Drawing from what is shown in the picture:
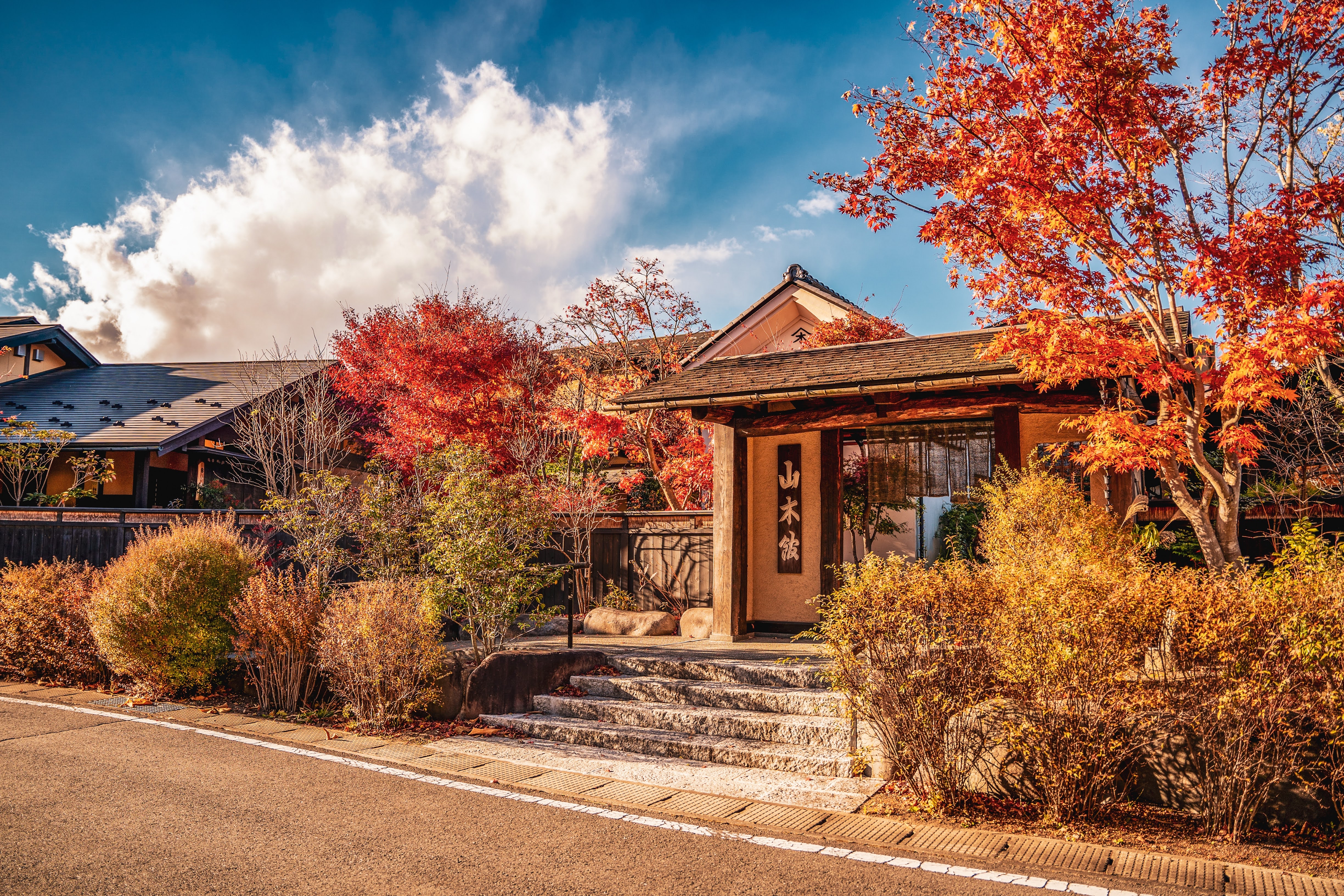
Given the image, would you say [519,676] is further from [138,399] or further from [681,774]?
[138,399]

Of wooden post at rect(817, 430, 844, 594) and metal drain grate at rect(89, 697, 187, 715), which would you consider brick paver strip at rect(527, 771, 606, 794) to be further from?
wooden post at rect(817, 430, 844, 594)

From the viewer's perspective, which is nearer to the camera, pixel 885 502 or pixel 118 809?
pixel 118 809

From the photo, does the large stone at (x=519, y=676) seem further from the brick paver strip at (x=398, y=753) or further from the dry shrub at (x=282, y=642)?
the dry shrub at (x=282, y=642)

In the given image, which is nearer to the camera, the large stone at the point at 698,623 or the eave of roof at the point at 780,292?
the large stone at the point at 698,623

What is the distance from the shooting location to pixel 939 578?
16.7 ft

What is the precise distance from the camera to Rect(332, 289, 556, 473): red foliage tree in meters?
15.7

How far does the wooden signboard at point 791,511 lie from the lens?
10.7 meters

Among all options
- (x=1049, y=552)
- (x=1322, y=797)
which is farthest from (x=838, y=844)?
(x=1049, y=552)

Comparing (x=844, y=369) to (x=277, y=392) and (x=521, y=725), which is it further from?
(x=277, y=392)

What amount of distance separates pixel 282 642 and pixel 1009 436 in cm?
782

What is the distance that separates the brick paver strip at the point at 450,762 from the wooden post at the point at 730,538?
4.51m

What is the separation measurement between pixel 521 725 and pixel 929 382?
543 centimetres

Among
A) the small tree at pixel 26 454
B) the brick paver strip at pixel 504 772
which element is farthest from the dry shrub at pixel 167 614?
the small tree at pixel 26 454

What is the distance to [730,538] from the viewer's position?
10.2 m
